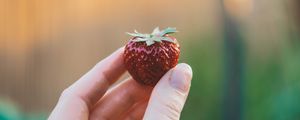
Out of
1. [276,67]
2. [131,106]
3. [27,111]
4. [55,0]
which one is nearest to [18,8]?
[55,0]

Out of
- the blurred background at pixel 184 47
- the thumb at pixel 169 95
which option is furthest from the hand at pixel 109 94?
the blurred background at pixel 184 47

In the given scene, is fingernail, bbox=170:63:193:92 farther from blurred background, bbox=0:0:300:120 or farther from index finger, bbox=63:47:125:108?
blurred background, bbox=0:0:300:120

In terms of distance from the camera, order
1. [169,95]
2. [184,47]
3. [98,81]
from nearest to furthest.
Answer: [169,95], [98,81], [184,47]

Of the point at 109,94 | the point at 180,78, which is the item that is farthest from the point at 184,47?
the point at 180,78

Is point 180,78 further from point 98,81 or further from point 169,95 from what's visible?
point 98,81

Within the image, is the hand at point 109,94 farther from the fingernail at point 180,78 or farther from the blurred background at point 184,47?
the blurred background at point 184,47
